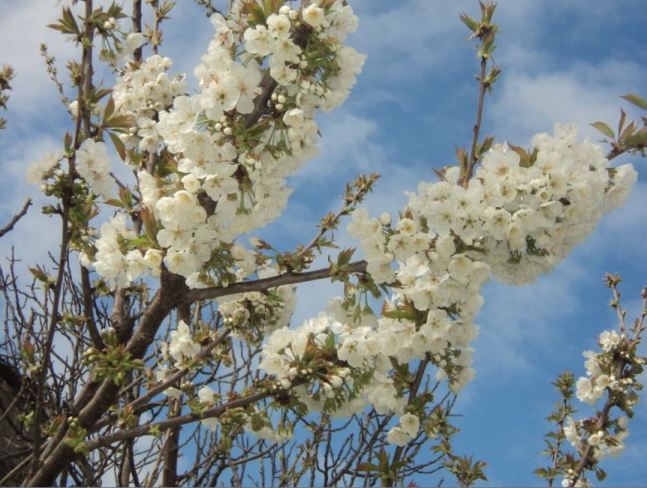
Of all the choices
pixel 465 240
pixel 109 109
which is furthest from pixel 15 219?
pixel 465 240

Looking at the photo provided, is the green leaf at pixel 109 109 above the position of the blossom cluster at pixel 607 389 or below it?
below

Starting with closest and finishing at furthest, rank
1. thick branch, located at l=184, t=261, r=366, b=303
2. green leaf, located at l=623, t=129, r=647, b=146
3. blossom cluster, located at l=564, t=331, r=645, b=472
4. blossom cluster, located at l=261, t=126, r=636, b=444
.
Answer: blossom cluster, located at l=261, t=126, r=636, b=444
green leaf, located at l=623, t=129, r=647, b=146
thick branch, located at l=184, t=261, r=366, b=303
blossom cluster, located at l=564, t=331, r=645, b=472

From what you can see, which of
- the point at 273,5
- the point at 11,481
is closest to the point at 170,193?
the point at 273,5

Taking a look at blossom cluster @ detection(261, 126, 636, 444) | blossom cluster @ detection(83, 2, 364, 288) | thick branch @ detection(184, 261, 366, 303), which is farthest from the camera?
thick branch @ detection(184, 261, 366, 303)

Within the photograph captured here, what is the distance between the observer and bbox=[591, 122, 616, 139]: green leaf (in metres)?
3.12

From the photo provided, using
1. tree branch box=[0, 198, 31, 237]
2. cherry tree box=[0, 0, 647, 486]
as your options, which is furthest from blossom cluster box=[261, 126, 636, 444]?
tree branch box=[0, 198, 31, 237]

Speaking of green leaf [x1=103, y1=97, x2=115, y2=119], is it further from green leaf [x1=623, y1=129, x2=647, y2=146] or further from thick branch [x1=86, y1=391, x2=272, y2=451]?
green leaf [x1=623, y1=129, x2=647, y2=146]

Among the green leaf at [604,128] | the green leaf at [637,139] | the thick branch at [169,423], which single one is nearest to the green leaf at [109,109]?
the thick branch at [169,423]

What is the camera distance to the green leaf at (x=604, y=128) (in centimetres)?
312

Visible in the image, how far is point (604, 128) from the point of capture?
3.12m

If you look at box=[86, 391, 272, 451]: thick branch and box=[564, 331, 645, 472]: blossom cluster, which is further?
box=[564, 331, 645, 472]: blossom cluster

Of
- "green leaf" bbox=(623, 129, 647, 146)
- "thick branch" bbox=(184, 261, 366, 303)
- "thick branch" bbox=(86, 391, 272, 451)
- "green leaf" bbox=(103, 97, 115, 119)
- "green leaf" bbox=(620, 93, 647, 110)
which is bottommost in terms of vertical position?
"thick branch" bbox=(86, 391, 272, 451)

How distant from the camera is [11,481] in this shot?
5.59m

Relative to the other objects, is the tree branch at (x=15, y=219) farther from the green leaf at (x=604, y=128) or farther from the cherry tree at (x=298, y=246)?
the green leaf at (x=604, y=128)
